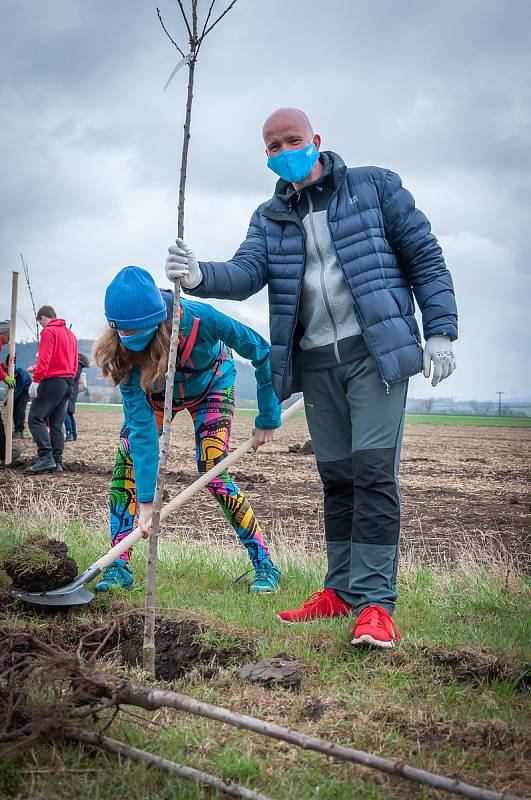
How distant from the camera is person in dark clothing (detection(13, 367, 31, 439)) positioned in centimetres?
1510

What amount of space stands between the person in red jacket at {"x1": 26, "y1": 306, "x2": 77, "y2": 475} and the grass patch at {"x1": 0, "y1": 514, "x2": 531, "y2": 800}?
6299mm

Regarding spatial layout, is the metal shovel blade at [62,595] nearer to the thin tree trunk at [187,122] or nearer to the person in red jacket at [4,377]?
the thin tree trunk at [187,122]

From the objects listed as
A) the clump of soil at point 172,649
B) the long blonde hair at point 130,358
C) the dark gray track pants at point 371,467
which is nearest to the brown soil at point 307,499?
the clump of soil at point 172,649

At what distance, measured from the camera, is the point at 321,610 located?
12.2ft

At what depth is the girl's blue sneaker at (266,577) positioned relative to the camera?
4.33 m

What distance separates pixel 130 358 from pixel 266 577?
1.56 m

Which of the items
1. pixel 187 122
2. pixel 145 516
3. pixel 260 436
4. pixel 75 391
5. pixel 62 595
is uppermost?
pixel 187 122

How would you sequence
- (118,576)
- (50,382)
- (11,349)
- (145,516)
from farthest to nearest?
(11,349) → (50,382) → (118,576) → (145,516)

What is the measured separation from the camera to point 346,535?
3.80 metres

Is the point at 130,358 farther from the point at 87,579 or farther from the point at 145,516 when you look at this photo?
the point at 87,579

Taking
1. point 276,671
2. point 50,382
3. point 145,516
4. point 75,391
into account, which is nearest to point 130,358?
point 145,516

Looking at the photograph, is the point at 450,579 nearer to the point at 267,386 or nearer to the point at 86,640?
the point at 267,386

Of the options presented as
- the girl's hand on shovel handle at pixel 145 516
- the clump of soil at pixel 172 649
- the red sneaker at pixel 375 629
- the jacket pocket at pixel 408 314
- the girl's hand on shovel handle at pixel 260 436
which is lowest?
the clump of soil at pixel 172 649

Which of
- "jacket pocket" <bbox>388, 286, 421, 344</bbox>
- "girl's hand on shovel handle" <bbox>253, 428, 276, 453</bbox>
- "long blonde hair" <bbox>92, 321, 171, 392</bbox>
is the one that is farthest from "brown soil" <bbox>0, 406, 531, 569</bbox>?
"jacket pocket" <bbox>388, 286, 421, 344</bbox>
